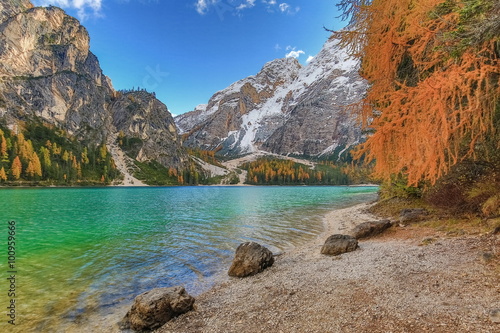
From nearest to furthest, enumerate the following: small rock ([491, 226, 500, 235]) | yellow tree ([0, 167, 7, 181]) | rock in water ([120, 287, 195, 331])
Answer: rock in water ([120, 287, 195, 331])
small rock ([491, 226, 500, 235])
yellow tree ([0, 167, 7, 181])

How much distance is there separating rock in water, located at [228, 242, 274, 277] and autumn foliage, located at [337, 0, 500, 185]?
672 centimetres

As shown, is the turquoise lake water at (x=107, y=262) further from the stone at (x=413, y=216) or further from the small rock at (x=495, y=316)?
the small rock at (x=495, y=316)

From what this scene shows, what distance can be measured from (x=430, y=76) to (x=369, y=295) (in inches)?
255

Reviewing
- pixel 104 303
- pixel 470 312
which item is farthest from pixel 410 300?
pixel 104 303

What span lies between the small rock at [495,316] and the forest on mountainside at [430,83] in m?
Result: 2.84

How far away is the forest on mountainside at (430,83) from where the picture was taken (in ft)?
20.6

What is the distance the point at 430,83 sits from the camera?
21.4 feet

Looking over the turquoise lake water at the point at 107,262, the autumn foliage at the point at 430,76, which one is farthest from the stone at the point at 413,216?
the autumn foliage at the point at 430,76

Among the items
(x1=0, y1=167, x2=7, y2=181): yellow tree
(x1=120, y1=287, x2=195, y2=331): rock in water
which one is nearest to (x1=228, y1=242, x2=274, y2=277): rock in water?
(x1=120, y1=287, x2=195, y2=331): rock in water

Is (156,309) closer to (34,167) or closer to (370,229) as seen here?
(370,229)

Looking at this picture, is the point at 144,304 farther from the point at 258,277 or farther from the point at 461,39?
the point at 461,39

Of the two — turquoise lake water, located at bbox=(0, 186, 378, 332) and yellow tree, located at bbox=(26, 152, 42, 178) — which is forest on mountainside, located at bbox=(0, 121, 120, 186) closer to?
yellow tree, located at bbox=(26, 152, 42, 178)

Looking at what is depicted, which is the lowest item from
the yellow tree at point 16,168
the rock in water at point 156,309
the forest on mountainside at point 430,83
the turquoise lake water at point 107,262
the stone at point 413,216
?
the turquoise lake water at point 107,262

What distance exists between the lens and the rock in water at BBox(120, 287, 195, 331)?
7773mm
